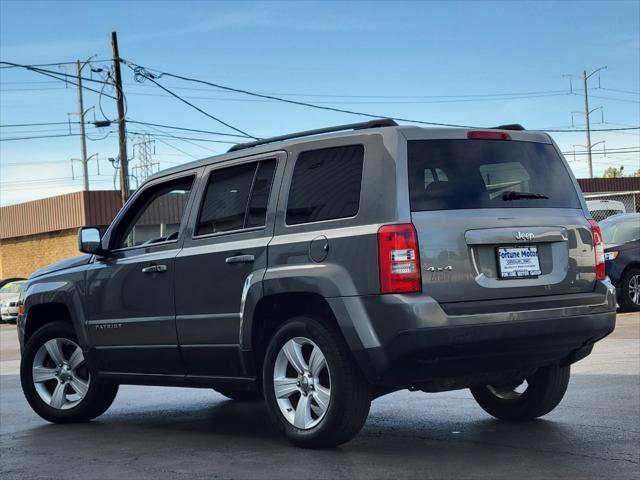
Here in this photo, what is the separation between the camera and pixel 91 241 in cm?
850

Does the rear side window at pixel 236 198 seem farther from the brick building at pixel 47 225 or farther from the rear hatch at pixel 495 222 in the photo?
the brick building at pixel 47 225

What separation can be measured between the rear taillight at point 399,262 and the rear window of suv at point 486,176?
23 cm

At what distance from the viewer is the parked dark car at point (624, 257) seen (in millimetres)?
18672

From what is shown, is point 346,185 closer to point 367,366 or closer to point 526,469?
point 367,366

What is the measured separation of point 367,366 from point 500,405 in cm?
200

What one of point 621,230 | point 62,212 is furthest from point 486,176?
point 62,212

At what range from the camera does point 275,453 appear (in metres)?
6.75

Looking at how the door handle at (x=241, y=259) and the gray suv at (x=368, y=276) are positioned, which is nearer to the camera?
the gray suv at (x=368, y=276)

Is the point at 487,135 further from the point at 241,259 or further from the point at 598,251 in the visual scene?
the point at 241,259

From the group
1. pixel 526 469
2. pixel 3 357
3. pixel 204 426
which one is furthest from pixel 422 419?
pixel 3 357

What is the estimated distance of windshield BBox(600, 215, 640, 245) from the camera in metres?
19.1

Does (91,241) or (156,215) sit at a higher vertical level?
(156,215)

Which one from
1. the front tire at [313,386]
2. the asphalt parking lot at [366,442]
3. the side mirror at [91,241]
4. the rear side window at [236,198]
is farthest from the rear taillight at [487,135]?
the side mirror at [91,241]

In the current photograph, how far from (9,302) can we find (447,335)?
3143 cm
